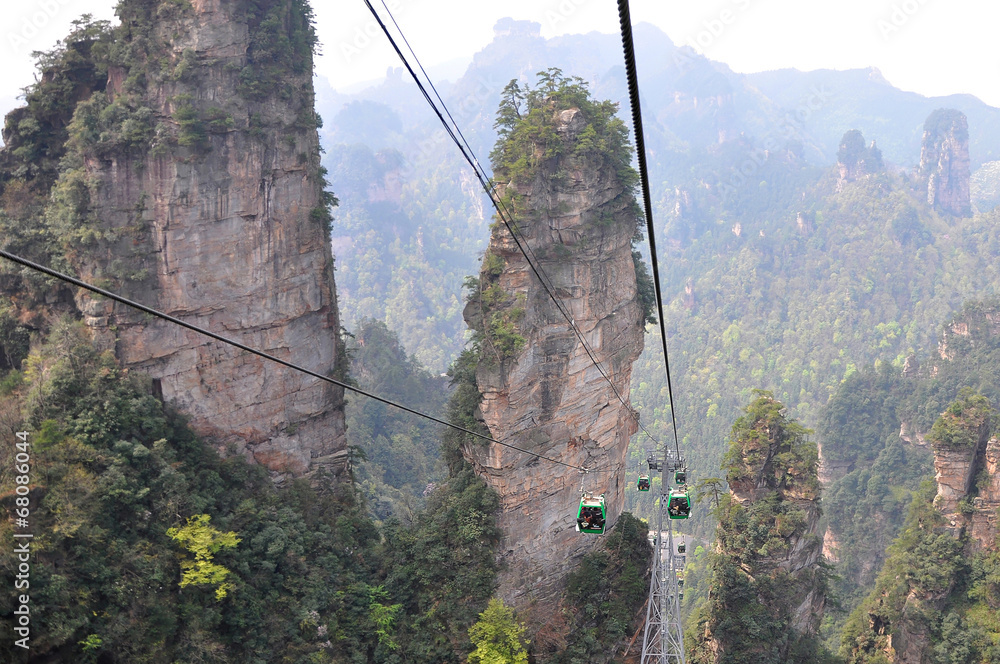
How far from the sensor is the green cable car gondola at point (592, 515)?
21094 mm

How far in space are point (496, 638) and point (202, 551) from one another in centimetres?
1156

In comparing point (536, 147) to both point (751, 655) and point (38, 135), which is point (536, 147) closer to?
point (38, 135)

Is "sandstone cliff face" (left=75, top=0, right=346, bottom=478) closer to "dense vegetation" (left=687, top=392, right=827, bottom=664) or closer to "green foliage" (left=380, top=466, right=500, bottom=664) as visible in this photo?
"green foliage" (left=380, top=466, right=500, bottom=664)

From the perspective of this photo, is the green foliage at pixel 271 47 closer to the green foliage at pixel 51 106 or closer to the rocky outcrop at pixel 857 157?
the green foliage at pixel 51 106

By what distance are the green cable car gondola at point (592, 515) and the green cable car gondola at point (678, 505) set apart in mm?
2324

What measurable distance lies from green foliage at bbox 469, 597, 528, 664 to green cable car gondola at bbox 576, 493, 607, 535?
30.0 ft

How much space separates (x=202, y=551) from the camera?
79.8ft

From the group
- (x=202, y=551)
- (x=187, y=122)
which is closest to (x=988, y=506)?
(x=202, y=551)

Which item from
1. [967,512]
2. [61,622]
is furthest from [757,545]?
[61,622]

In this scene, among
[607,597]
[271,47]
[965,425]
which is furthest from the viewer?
[965,425]

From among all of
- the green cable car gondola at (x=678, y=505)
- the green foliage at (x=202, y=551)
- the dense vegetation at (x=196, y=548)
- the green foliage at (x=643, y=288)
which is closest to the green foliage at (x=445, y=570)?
the dense vegetation at (x=196, y=548)

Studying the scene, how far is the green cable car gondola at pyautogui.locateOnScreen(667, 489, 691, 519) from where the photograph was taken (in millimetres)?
21812

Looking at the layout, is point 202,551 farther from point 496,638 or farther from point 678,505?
point 678,505

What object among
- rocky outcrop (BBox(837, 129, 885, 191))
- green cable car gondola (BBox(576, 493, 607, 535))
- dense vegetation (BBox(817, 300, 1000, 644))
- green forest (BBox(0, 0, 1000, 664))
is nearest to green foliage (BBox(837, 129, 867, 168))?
rocky outcrop (BBox(837, 129, 885, 191))
